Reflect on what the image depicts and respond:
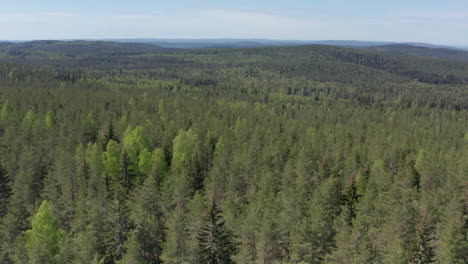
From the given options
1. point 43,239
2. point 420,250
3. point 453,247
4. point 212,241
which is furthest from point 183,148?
point 453,247

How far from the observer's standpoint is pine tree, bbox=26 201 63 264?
1484 inches

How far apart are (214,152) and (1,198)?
35.4 meters

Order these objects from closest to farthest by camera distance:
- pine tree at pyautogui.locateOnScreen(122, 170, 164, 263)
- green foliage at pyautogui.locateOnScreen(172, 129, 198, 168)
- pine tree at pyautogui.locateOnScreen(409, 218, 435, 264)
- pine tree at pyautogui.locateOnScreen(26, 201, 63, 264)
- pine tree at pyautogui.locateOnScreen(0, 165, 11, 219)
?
pine tree at pyautogui.locateOnScreen(409, 218, 435, 264)
pine tree at pyautogui.locateOnScreen(122, 170, 164, 263)
pine tree at pyautogui.locateOnScreen(26, 201, 63, 264)
pine tree at pyautogui.locateOnScreen(0, 165, 11, 219)
green foliage at pyautogui.locateOnScreen(172, 129, 198, 168)

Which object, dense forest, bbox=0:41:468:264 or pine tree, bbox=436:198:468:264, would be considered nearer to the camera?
pine tree, bbox=436:198:468:264

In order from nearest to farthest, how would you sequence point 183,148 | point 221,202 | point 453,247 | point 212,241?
point 453,247 → point 212,241 → point 221,202 → point 183,148

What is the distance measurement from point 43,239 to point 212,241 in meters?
19.6

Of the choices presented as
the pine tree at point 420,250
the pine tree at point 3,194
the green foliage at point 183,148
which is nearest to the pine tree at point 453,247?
the pine tree at point 420,250

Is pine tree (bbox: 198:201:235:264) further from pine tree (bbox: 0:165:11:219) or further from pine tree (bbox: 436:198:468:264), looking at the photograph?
pine tree (bbox: 0:165:11:219)

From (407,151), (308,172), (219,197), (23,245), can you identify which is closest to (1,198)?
(23,245)

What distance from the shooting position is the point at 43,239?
38.9 meters

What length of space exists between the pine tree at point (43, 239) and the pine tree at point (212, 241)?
16137mm

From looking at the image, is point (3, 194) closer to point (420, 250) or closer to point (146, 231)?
point (146, 231)

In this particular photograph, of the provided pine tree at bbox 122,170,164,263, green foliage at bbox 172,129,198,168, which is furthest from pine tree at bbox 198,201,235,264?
green foliage at bbox 172,129,198,168

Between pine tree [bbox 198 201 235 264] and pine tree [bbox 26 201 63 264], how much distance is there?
16137 mm
